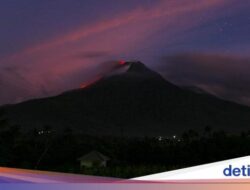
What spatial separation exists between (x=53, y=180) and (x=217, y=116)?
55.1 m

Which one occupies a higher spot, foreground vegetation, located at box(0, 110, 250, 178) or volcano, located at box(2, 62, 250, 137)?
volcano, located at box(2, 62, 250, 137)

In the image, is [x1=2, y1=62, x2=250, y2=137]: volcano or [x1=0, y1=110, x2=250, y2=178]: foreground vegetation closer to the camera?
[x1=0, y1=110, x2=250, y2=178]: foreground vegetation

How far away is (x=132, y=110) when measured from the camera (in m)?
63.0

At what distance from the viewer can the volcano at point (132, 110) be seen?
2153 inches

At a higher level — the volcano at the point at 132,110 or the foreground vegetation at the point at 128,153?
the volcano at the point at 132,110

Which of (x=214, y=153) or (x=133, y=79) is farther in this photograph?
(x=133, y=79)

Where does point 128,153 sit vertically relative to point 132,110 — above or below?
below

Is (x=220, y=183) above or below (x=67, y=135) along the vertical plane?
below

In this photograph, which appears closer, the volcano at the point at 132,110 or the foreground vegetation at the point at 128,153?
the foreground vegetation at the point at 128,153

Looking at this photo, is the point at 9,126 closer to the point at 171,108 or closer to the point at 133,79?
the point at 133,79

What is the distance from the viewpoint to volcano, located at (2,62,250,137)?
54.7 meters

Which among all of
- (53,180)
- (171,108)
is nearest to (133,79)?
(171,108)

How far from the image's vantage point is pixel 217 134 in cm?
2044

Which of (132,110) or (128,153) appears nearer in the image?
(128,153)
